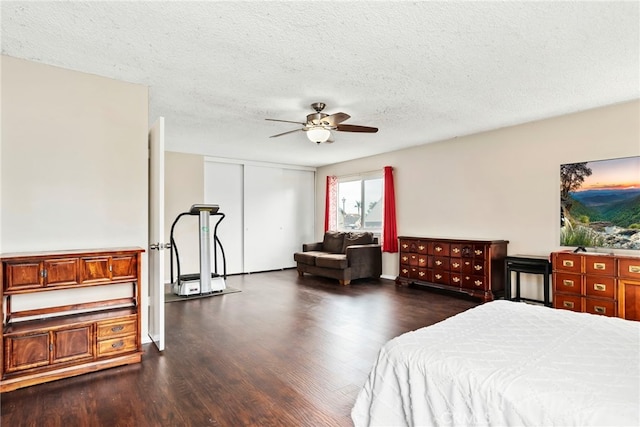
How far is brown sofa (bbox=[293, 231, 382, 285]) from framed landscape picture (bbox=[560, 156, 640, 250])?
10.1ft

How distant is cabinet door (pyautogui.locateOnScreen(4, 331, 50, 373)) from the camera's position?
91.0 inches

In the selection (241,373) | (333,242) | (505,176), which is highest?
(505,176)

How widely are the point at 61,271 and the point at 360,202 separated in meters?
5.73

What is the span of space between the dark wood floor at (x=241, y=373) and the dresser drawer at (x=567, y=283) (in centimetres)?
113

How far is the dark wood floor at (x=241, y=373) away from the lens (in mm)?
2025

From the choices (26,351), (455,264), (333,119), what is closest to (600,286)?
(455,264)

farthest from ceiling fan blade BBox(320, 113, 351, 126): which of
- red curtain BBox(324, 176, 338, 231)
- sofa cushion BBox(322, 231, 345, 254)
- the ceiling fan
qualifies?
red curtain BBox(324, 176, 338, 231)

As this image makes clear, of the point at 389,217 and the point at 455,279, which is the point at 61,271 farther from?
the point at 389,217

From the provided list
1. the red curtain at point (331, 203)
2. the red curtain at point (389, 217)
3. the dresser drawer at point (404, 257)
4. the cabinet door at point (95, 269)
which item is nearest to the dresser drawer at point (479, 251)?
the dresser drawer at point (404, 257)

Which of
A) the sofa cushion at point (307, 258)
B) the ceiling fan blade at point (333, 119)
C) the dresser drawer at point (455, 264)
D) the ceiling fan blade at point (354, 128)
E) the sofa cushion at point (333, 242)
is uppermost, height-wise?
the ceiling fan blade at point (333, 119)

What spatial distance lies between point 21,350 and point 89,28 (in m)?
2.28

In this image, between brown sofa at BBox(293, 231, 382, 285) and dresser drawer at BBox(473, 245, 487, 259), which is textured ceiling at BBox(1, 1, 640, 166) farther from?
brown sofa at BBox(293, 231, 382, 285)

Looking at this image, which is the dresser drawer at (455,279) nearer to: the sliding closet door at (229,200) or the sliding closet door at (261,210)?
the sliding closet door at (261,210)

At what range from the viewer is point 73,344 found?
2533 millimetres
